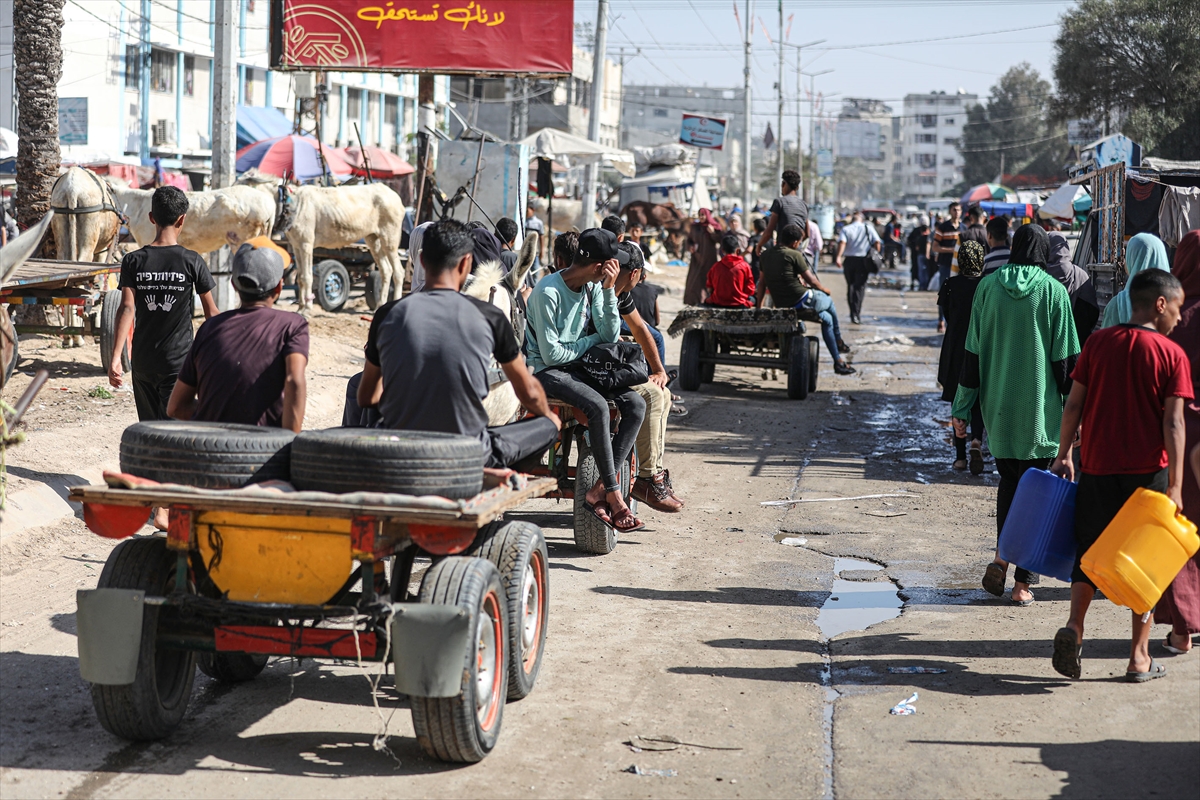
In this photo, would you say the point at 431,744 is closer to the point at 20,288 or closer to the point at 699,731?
the point at 699,731

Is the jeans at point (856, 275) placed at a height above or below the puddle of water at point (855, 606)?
above

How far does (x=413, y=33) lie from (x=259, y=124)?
73.2 ft

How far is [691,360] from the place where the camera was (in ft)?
47.9

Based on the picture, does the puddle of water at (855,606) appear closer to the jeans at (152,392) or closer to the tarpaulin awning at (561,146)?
the jeans at (152,392)

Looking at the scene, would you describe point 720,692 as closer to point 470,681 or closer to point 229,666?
point 470,681

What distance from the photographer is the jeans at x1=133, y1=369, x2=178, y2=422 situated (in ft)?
24.8

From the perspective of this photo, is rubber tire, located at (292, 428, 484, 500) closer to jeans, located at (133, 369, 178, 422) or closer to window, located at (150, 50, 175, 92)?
jeans, located at (133, 369, 178, 422)

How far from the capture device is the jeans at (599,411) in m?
7.23

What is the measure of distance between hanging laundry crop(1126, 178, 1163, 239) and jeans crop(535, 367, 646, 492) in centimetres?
884

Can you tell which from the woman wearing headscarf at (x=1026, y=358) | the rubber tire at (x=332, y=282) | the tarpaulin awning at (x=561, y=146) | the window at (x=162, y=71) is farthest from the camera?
the window at (x=162, y=71)

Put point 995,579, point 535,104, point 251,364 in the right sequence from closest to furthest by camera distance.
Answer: point 251,364 → point 995,579 → point 535,104

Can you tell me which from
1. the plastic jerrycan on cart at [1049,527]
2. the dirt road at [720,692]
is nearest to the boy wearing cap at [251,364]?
the dirt road at [720,692]

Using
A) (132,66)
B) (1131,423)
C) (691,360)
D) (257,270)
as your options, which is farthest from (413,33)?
(132,66)

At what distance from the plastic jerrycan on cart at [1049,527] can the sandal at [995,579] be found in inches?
34.0
